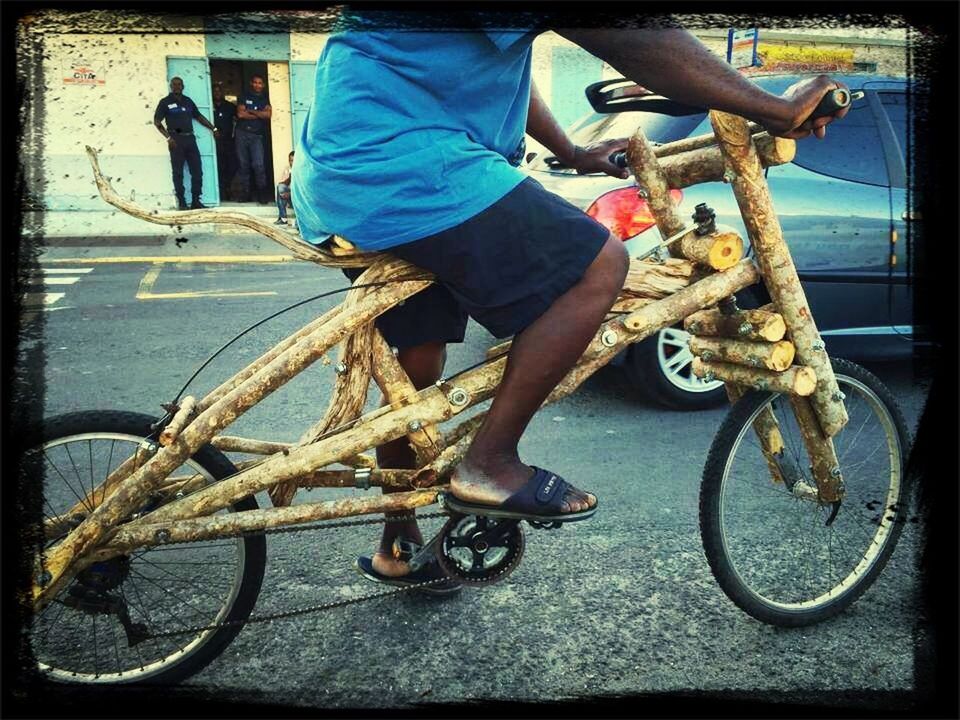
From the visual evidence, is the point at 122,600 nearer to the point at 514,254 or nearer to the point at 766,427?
the point at 514,254

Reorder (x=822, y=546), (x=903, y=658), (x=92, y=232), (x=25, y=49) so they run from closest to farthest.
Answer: (x=25, y=49) < (x=903, y=658) < (x=822, y=546) < (x=92, y=232)

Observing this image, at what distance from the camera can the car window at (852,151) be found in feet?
14.3

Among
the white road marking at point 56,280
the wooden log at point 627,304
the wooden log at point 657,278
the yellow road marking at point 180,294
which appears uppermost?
the wooden log at point 657,278

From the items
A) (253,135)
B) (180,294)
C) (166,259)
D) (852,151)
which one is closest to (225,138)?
(253,135)

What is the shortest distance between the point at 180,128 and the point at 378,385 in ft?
41.6

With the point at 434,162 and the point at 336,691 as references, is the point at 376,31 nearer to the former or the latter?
the point at 434,162

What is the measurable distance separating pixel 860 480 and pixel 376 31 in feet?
7.52

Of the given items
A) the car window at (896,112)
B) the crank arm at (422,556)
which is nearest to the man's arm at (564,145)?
the crank arm at (422,556)

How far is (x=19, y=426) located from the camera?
2.13 metres

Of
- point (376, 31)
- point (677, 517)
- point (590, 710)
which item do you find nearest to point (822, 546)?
point (677, 517)

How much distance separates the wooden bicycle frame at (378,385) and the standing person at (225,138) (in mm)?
13977

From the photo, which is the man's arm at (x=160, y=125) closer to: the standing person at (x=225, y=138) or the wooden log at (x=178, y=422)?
the standing person at (x=225, y=138)

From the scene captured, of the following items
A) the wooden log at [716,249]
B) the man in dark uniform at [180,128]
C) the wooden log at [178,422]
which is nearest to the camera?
the wooden log at [178,422]

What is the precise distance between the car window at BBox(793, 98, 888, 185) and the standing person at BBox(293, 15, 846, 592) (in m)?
2.50
